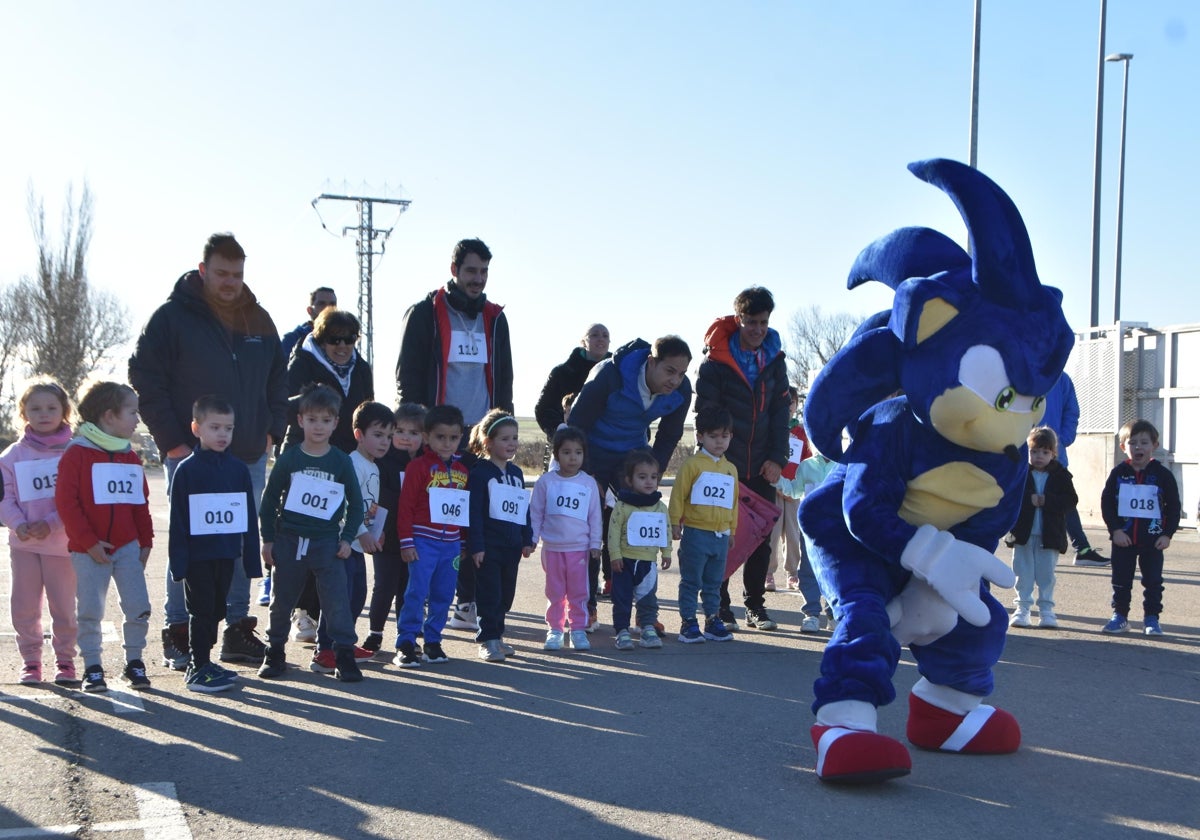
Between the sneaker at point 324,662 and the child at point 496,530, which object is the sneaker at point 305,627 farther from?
the child at point 496,530

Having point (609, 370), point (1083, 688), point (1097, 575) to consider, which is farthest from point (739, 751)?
point (1097, 575)

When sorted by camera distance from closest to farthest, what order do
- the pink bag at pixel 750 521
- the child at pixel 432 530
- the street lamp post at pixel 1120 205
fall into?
1. the child at pixel 432 530
2. the pink bag at pixel 750 521
3. the street lamp post at pixel 1120 205

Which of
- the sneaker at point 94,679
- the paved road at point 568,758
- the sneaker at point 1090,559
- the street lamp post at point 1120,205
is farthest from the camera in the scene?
the street lamp post at point 1120,205

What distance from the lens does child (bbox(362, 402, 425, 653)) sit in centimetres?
721

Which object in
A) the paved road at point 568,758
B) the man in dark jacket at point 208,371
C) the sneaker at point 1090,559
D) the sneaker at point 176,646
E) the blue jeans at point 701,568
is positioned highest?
the man in dark jacket at point 208,371

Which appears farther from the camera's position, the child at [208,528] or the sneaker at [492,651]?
the sneaker at [492,651]

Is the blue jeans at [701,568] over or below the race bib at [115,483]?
below

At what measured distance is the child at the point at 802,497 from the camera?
26.3 ft

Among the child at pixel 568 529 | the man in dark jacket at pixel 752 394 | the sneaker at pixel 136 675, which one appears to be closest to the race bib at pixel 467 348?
the child at pixel 568 529

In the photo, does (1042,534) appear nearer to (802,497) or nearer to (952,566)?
(802,497)

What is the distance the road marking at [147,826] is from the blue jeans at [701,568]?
390cm

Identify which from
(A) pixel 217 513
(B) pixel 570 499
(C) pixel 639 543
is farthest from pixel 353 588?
(C) pixel 639 543

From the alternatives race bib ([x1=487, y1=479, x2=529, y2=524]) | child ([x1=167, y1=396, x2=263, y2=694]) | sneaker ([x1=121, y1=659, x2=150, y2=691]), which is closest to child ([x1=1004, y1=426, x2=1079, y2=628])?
race bib ([x1=487, y1=479, x2=529, y2=524])

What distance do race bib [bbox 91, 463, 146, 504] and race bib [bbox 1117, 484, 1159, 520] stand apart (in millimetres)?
6138
